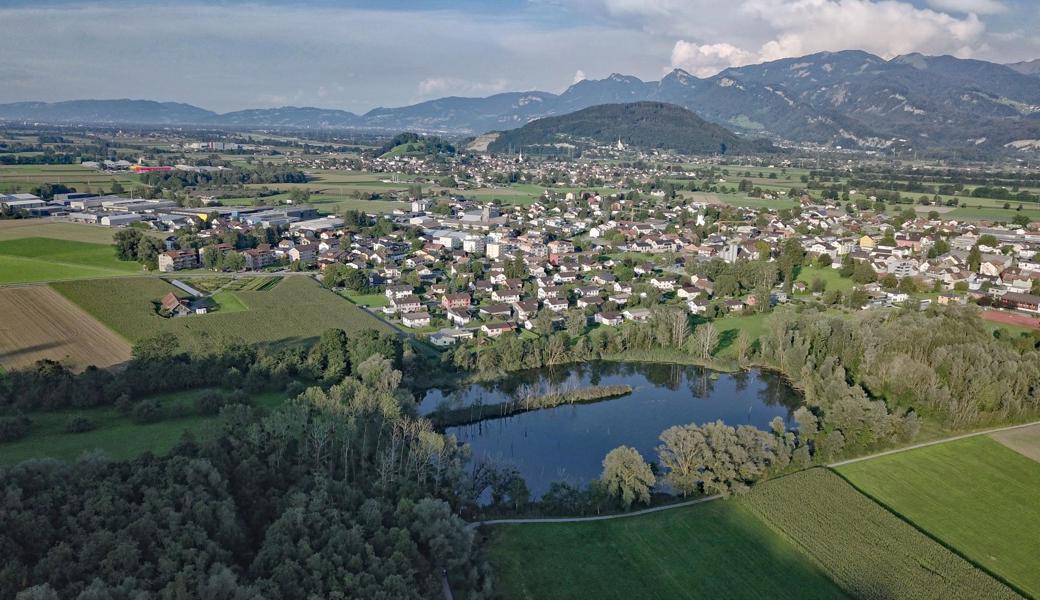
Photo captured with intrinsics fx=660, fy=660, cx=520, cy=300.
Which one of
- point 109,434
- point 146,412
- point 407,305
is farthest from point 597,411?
point 109,434

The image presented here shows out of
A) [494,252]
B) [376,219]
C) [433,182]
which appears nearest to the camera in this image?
[494,252]

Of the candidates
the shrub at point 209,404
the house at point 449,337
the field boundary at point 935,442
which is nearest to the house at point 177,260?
the house at point 449,337

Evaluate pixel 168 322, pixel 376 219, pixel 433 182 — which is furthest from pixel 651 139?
pixel 168 322

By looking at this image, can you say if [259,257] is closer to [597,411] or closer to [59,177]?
[597,411]

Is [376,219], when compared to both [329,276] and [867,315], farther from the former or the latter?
[867,315]

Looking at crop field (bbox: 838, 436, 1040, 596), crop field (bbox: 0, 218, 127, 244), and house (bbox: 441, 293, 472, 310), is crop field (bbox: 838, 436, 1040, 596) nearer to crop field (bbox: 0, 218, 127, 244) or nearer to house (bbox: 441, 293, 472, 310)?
house (bbox: 441, 293, 472, 310)

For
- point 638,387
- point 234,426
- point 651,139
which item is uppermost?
point 651,139
